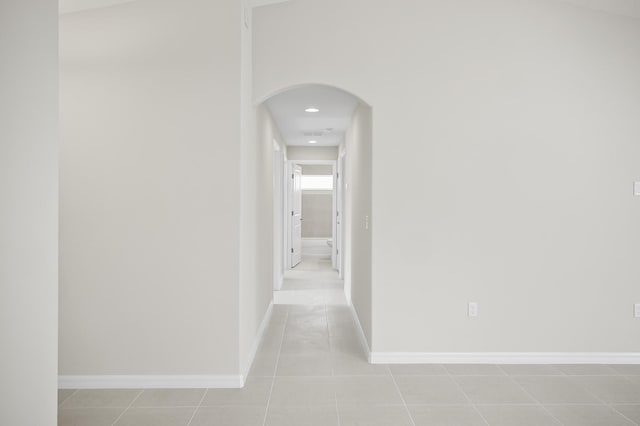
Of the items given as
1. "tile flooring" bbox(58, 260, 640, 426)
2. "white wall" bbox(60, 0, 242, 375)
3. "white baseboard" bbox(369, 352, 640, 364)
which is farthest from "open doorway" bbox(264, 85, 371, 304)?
"white wall" bbox(60, 0, 242, 375)

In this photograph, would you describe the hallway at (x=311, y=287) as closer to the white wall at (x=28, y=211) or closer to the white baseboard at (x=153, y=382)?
the white baseboard at (x=153, y=382)

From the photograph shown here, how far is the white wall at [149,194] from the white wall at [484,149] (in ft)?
2.13

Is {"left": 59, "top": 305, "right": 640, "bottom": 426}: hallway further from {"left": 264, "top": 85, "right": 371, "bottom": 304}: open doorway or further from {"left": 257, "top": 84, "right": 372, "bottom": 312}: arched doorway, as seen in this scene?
{"left": 264, "top": 85, "right": 371, "bottom": 304}: open doorway

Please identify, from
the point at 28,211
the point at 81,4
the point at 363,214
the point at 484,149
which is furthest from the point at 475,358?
the point at 81,4

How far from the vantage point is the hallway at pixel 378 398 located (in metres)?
2.64

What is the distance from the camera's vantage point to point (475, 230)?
11.6ft

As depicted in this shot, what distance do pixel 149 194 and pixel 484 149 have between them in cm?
250

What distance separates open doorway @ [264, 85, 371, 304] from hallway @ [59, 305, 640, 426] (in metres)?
1.00

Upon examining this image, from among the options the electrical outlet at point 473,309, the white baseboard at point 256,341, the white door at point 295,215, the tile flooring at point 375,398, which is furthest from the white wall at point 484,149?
the white door at point 295,215

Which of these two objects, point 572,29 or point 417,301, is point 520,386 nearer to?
point 417,301

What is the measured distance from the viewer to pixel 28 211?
131 cm

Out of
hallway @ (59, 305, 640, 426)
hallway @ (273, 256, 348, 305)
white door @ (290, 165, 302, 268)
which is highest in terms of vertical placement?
white door @ (290, 165, 302, 268)

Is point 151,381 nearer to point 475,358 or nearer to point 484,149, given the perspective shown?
point 475,358

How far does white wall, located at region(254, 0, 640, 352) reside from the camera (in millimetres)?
3516
